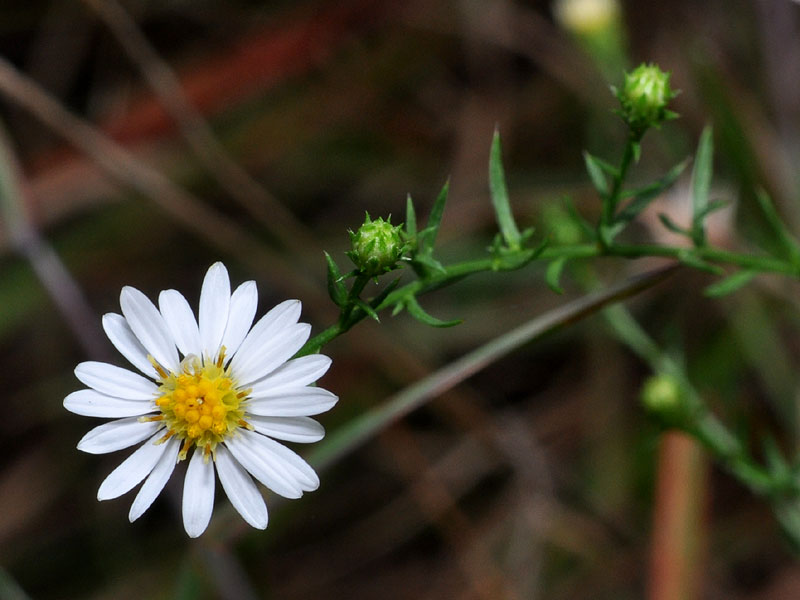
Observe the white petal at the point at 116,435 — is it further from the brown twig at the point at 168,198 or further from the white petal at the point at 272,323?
the brown twig at the point at 168,198

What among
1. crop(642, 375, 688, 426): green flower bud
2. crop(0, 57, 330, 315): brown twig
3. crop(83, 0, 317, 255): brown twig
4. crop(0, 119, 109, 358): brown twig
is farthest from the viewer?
crop(83, 0, 317, 255): brown twig

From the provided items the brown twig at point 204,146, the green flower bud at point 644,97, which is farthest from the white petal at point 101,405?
the brown twig at point 204,146

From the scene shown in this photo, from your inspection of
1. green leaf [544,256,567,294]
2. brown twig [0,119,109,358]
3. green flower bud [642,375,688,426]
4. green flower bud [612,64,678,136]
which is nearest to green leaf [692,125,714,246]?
green flower bud [612,64,678,136]

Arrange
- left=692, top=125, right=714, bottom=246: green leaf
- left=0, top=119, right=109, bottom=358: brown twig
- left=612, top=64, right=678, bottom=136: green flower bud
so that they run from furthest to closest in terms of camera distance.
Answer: left=0, top=119, right=109, bottom=358: brown twig
left=692, top=125, right=714, bottom=246: green leaf
left=612, top=64, right=678, bottom=136: green flower bud

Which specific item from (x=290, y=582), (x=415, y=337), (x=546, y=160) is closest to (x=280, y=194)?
(x=415, y=337)

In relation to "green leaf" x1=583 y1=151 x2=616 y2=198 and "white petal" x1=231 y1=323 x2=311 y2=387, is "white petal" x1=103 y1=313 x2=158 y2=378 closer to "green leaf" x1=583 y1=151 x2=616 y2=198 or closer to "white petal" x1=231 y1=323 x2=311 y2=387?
"white petal" x1=231 y1=323 x2=311 y2=387

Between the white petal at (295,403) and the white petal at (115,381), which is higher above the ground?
the white petal at (115,381)

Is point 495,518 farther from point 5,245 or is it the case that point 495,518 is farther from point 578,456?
point 5,245
